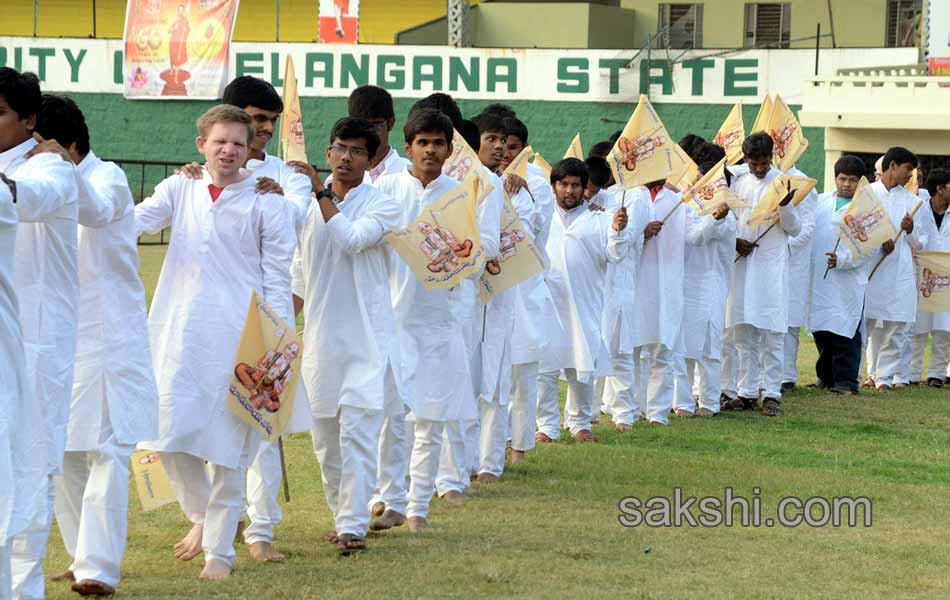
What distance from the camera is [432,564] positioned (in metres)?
6.14

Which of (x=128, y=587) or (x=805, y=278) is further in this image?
(x=805, y=278)

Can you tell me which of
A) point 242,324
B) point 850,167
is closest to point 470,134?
point 242,324

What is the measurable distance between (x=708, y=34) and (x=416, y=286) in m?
26.3

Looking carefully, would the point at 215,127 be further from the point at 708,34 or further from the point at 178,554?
the point at 708,34

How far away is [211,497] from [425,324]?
1.53 m

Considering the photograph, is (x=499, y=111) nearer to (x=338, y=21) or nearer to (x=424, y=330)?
(x=424, y=330)

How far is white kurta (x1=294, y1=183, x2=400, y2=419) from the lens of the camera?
6352 mm

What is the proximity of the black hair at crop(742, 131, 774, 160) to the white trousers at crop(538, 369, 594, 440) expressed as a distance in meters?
2.54

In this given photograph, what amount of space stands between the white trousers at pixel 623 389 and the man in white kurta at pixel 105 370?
5.16 m

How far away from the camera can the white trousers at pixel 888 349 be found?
13.3 metres

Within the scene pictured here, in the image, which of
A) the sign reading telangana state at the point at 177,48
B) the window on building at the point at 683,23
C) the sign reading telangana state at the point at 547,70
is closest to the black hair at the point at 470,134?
the sign reading telangana state at the point at 547,70

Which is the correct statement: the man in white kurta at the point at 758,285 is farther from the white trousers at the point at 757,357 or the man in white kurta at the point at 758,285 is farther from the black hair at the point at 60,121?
the black hair at the point at 60,121

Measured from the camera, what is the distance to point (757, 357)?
11656mm

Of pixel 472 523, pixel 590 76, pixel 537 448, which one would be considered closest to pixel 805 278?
pixel 537 448
